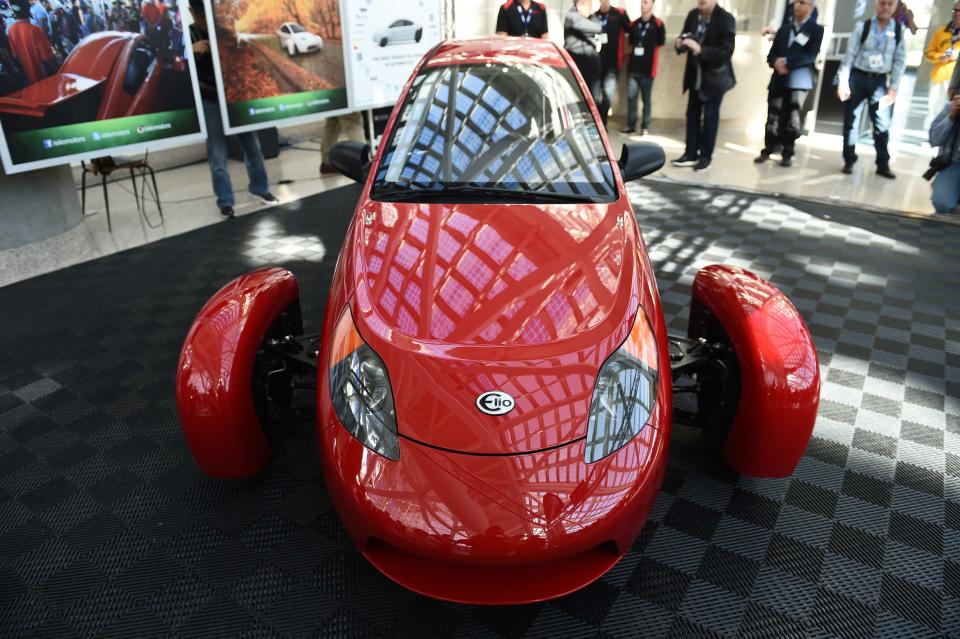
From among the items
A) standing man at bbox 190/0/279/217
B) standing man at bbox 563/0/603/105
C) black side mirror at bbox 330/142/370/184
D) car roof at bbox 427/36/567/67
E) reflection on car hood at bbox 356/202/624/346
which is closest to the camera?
reflection on car hood at bbox 356/202/624/346

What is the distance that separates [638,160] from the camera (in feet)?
9.56

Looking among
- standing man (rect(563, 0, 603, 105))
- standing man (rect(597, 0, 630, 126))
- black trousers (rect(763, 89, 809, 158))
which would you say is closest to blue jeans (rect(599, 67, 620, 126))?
standing man (rect(597, 0, 630, 126))

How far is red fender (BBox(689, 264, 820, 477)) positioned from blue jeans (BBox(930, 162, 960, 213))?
4.30 metres

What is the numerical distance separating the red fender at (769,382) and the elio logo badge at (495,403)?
0.98 meters

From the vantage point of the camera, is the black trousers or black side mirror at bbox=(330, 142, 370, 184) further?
the black trousers

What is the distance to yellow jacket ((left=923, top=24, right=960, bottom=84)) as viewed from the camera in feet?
22.8

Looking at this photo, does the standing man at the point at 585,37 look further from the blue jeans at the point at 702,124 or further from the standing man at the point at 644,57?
the blue jeans at the point at 702,124

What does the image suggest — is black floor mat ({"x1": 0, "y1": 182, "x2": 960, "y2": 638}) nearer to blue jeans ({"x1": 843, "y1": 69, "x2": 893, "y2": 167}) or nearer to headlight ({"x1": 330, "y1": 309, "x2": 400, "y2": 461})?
headlight ({"x1": 330, "y1": 309, "x2": 400, "y2": 461})

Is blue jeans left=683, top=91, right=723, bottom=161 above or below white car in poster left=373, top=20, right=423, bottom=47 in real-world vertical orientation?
below

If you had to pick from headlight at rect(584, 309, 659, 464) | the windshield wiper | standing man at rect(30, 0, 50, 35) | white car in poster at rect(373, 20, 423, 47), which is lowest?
headlight at rect(584, 309, 659, 464)

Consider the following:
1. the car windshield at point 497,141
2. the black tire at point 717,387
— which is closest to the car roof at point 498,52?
the car windshield at point 497,141

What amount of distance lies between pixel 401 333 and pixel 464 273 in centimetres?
29

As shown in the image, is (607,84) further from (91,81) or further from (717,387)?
(717,387)

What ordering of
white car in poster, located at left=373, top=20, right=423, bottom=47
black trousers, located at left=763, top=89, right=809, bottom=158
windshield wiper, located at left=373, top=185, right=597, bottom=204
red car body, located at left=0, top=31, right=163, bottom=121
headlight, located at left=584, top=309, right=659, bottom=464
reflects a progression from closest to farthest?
headlight, located at left=584, top=309, right=659, bottom=464 → windshield wiper, located at left=373, top=185, right=597, bottom=204 → red car body, located at left=0, top=31, right=163, bottom=121 → black trousers, located at left=763, top=89, right=809, bottom=158 → white car in poster, located at left=373, top=20, right=423, bottom=47
